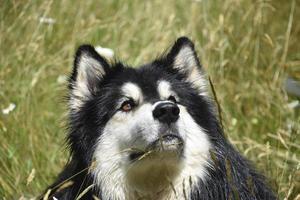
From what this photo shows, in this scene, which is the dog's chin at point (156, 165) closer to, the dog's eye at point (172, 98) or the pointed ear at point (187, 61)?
the dog's eye at point (172, 98)

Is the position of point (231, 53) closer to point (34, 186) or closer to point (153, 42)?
point (153, 42)

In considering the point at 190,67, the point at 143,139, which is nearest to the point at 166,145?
the point at 143,139

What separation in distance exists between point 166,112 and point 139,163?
0.39 meters

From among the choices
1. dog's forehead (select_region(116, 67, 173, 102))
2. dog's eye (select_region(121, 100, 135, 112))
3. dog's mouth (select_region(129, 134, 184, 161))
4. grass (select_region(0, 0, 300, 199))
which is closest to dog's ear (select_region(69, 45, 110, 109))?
dog's forehead (select_region(116, 67, 173, 102))

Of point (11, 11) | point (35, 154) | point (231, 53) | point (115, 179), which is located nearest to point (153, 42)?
point (231, 53)

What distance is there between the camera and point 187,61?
5.02m

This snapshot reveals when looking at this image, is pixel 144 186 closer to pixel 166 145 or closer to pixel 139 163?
pixel 139 163

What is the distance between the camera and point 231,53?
24.0 ft

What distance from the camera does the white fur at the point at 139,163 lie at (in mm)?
4512

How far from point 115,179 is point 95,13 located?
11.3 feet

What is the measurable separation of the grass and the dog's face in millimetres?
799

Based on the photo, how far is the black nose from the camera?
432 cm

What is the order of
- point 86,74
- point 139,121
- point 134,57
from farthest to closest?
point 134,57 → point 86,74 → point 139,121

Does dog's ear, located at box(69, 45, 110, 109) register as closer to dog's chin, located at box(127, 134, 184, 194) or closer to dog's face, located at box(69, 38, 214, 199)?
dog's face, located at box(69, 38, 214, 199)
